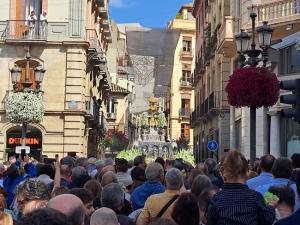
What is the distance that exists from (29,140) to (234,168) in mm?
26040

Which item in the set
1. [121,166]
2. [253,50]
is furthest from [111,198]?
[253,50]

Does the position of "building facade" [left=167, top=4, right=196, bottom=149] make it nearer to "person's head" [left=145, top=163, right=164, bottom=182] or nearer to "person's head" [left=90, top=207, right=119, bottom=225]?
"person's head" [left=145, top=163, right=164, bottom=182]

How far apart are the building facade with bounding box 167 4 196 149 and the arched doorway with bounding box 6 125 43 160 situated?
150 feet

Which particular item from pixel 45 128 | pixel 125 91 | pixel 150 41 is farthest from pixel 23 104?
pixel 125 91

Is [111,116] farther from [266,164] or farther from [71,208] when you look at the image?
[71,208]

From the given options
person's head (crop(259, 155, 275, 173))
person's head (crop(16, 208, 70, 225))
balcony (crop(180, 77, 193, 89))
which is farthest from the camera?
balcony (crop(180, 77, 193, 89))

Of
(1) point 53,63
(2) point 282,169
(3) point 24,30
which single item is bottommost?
(2) point 282,169

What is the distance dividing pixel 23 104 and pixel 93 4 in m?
17.1

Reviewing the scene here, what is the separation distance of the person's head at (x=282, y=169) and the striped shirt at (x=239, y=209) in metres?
1.77

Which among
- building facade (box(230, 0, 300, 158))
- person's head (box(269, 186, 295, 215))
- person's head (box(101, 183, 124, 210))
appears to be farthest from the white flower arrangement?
person's head (box(269, 186, 295, 215))

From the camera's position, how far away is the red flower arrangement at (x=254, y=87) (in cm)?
1386

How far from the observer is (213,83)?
125 ft

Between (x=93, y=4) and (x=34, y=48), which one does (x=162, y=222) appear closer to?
(x=34, y=48)

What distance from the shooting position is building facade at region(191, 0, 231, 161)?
111 ft
